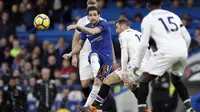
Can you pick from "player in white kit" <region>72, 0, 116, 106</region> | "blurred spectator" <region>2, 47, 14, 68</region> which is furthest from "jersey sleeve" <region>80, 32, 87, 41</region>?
"blurred spectator" <region>2, 47, 14, 68</region>

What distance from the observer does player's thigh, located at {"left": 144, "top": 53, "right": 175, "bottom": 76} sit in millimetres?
10828

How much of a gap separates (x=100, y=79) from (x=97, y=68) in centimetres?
23

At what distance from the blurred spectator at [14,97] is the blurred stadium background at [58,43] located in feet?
0.72

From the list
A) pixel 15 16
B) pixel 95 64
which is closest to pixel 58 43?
pixel 15 16

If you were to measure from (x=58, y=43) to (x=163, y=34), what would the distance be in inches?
378

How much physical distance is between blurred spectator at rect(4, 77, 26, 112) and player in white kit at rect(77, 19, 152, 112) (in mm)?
5199

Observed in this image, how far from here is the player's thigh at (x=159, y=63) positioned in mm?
10828

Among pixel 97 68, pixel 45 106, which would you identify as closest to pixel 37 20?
pixel 97 68

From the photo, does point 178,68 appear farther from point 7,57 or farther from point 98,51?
point 7,57

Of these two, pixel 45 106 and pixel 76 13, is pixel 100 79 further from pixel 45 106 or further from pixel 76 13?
pixel 76 13

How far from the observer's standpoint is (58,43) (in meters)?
20.2

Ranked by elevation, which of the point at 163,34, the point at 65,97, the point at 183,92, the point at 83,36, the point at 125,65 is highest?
the point at 163,34

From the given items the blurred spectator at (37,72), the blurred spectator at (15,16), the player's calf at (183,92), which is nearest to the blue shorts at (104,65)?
the player's calf at (183,92)

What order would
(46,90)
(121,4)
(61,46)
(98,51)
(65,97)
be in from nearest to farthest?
(98,51)
(46,90)
(65,97)
(61,46)
(121,4)
